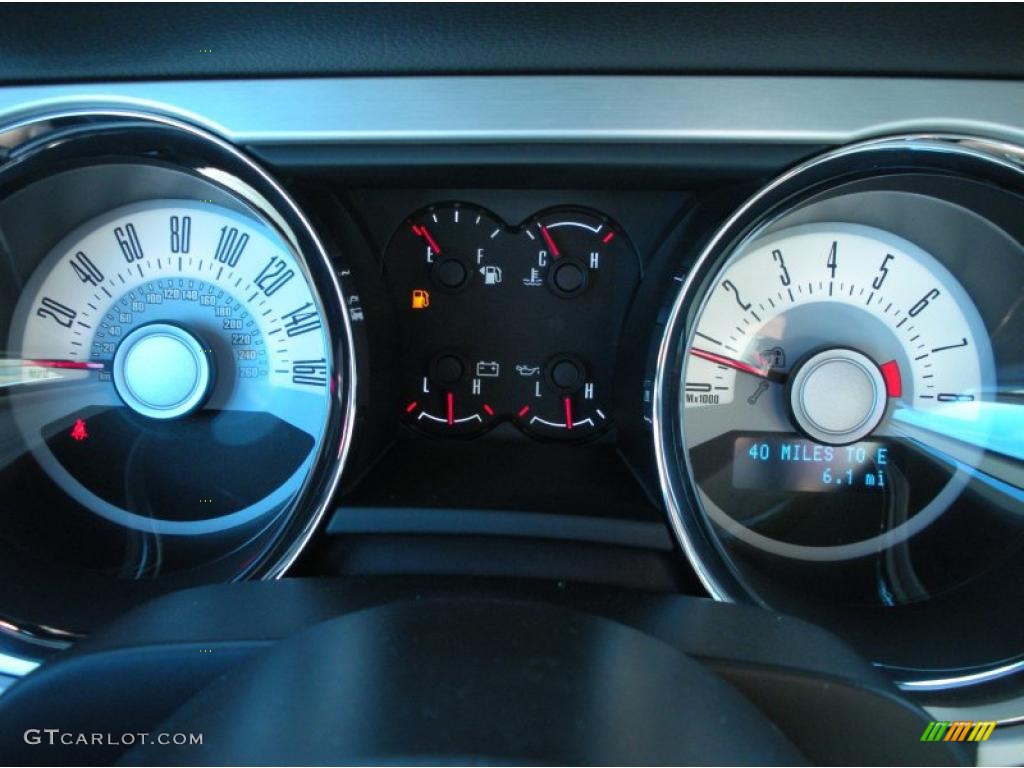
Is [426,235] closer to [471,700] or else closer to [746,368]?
[746,368]

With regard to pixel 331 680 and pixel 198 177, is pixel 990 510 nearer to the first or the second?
pixel 331 680

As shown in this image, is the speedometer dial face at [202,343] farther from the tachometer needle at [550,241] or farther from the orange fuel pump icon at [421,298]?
the tachometer needle at [550,241]

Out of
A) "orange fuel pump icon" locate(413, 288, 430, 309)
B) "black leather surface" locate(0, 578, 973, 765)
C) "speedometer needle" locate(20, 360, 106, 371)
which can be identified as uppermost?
"orange fuel pump icon" locate(413, 288, 430, 309)

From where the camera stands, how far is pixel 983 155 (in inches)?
53.6

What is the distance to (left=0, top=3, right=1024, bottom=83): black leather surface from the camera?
114cm

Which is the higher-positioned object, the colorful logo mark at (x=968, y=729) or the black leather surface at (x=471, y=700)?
the black leather surface at (x=471, y=700)

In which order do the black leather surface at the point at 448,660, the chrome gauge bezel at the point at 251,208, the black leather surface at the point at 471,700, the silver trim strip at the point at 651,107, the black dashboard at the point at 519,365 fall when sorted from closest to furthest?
the black leather surface at the point at 471,700 < the black leather surface at the point at 448,660 < the black dashboard at the point at 519,365 < the silver trim strip at the point at 651,107 < the chrome gauge bezel at the point at 251,208

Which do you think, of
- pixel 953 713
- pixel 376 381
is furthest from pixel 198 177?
pixel 953 713

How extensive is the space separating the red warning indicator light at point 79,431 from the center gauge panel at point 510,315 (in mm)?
623

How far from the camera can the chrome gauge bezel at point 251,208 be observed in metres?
1.42

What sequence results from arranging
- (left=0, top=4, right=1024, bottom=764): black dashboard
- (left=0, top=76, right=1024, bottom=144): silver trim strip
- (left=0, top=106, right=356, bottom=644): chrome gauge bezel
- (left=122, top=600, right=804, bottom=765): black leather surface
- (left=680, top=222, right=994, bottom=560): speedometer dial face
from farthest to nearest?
(left=680, top=222, right=994, bottom=560): speedometer dial face, (left=0, top=106, right=356, bottom=644): chrome gauge bezel, (left=0, top=76, right=1024, bottom=144): silver trim strip, (left=0, top=4, right=1024, bottom=764): black dashboard, (left=122, top=600, right=804, bottom=765): black leather surface

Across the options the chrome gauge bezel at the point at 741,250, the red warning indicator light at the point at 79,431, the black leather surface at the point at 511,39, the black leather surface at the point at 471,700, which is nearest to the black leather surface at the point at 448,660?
the black leather surface at the point at 471,700

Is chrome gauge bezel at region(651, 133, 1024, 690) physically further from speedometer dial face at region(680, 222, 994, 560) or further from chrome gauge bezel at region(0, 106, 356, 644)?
chrome gauge bezel at region(0, 106, 356, 644)

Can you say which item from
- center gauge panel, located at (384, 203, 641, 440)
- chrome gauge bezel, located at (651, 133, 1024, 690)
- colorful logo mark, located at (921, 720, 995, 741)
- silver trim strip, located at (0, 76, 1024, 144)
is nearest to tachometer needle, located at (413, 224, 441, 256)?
center gauge panel, located at (384, 203, 641, 440)
